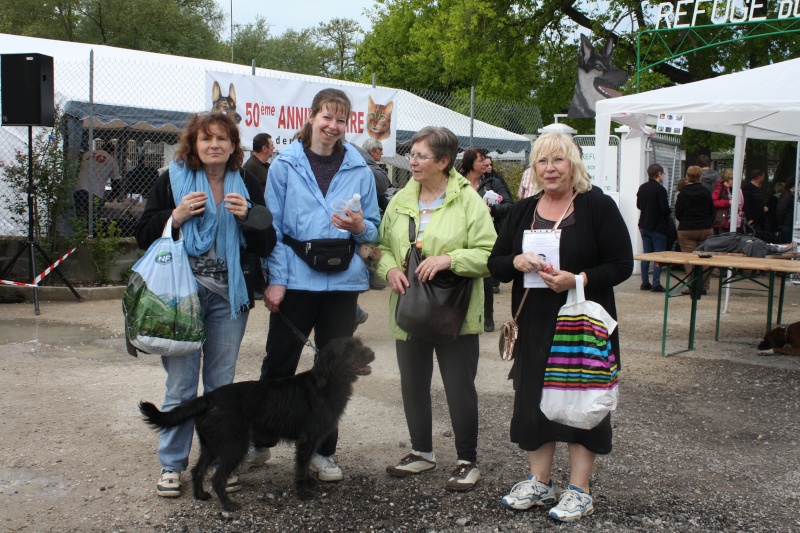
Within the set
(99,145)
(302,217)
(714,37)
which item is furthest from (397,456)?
(714,37)

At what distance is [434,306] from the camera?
140 inches

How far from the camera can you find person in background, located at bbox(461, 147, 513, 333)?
7.24 meters

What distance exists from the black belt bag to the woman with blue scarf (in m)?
0.15

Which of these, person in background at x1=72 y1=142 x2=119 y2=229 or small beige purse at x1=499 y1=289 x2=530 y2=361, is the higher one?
person in background at x1=72 y1=142 x2=119 y2=229

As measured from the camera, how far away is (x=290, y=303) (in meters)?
3.72

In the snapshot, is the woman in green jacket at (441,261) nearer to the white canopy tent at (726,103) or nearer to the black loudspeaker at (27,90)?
the white canopy tent at (726,103)

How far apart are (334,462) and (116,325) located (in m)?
4.69

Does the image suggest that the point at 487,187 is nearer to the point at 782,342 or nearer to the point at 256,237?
the point at 782,342

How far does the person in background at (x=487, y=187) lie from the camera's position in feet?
23.8

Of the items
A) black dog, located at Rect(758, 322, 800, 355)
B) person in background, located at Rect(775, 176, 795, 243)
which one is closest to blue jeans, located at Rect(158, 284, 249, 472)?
black dog, located at Rect(758, 322, 800, 355)

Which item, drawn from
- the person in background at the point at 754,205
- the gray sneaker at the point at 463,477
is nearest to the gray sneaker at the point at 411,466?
the gray sneaker at the point at 463,477

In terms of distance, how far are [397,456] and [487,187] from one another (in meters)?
4.48

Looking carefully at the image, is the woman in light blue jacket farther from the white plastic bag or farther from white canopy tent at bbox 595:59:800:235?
white canopy tent at bbox 595:59:800:235

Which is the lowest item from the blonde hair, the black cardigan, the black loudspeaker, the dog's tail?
the dog's tail
